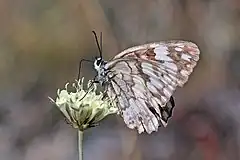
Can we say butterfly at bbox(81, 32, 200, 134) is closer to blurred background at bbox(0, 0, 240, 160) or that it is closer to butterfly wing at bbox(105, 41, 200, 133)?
butterfly wing at bbox(105, 41, 200, 133)

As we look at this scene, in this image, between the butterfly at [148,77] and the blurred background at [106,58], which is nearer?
the butterfly at [148,77]

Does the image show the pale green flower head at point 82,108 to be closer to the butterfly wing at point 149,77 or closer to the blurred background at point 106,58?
the butterfly wing at point 149,77

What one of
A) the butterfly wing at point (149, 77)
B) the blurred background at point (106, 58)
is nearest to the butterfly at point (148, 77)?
the butterfly wing at point (149, 77)

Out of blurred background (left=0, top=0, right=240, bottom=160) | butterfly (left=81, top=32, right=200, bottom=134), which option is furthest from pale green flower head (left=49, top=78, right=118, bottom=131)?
blurred background (left=0, top=0, right=240, bottom=160)
